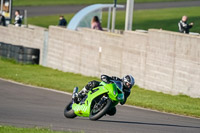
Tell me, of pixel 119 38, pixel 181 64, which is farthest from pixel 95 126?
pixel 119 38

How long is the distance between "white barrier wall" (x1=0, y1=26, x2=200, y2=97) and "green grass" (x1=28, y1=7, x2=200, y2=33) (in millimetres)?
2284

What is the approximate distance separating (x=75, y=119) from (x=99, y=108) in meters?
1.06

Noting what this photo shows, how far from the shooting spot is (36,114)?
533 inches

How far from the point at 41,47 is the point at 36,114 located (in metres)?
15.0

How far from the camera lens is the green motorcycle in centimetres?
1225

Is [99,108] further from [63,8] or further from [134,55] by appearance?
[63,8]

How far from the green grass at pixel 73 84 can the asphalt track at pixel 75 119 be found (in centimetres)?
100

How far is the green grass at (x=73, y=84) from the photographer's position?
17.0m

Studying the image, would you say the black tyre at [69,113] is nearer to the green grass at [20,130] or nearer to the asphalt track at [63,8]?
the green grass at [20,130]

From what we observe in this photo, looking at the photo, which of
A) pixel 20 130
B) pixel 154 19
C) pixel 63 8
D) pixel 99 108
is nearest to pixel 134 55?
pixel 99 108

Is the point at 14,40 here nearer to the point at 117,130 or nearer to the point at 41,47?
the point at 41,47

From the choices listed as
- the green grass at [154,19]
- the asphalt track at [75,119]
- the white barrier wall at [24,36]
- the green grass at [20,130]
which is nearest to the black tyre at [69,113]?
the asphalt track at [75,119]

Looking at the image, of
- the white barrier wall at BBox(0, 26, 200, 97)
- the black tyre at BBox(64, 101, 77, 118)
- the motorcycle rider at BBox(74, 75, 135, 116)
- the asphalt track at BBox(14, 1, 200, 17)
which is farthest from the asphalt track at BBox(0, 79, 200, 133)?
the asphalt track at BBox(14, 1, 200, 17)

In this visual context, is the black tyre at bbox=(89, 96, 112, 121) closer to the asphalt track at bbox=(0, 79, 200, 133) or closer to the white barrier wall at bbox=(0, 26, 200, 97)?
the asphalt track at bbox=(0, 79, 200, 133)
